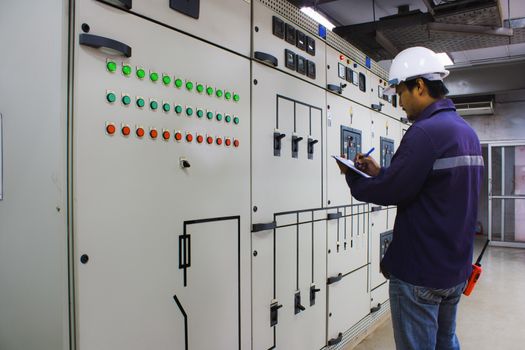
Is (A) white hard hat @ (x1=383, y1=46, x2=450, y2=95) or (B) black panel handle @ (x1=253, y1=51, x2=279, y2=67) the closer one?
(A) white hard hat @ (x1=383, y1=46, x2=450, y2=95)

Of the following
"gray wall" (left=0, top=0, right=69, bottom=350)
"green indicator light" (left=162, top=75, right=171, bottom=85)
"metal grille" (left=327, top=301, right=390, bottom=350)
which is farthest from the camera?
"metal grille" (left=327, top=301, right=390, bottom=350)

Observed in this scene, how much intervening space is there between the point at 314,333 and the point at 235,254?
0.97 metres

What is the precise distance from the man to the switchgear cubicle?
640mm

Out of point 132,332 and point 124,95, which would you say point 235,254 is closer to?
point 132,332

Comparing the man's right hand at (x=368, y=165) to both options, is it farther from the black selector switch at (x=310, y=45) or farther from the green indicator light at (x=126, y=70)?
the green indicator light at (x=126, y=70)

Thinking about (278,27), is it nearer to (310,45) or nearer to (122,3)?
(310,45)

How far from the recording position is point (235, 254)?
5.77ft

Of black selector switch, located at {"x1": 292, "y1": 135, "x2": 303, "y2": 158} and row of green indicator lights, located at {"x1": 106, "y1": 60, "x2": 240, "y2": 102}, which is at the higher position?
row of green indicator lights, located at {"x1": 106, "y1": 60, "x2": 240, "y2": 102}

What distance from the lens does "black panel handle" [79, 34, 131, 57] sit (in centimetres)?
117

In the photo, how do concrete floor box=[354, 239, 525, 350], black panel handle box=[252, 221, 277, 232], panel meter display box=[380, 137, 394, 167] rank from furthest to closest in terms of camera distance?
panel meter display box=[380, 137, 394, 167], concrete floor box=[354, 239, 525, 350], black panel handle box=[252, 221, 277, 232]

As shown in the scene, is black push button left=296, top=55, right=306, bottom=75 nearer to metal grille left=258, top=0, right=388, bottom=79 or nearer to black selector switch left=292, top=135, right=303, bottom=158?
metal grille left=258, top=0, right=388, bottom=79

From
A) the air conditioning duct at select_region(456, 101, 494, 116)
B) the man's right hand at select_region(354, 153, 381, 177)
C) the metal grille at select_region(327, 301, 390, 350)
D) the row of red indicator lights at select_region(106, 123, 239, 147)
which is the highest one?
the air conditioning duct at select_region(456, 101, 494, 116)

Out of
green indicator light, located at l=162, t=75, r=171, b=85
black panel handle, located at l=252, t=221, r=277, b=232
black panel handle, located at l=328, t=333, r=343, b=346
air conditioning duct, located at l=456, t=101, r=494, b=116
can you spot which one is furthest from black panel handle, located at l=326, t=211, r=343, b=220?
air conditioning duct, located at l=456, t=101, r=494, b=116

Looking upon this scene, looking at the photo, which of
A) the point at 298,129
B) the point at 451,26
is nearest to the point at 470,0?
the point at 451,26
